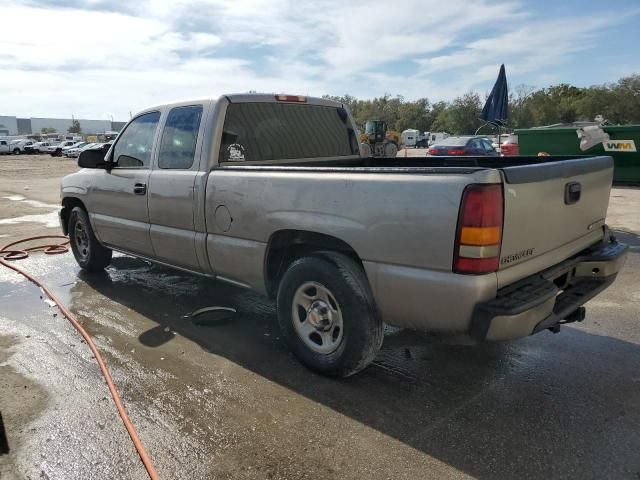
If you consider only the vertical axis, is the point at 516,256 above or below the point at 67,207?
above

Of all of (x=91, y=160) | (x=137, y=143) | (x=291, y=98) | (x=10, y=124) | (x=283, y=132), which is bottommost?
(x=91, y=160)

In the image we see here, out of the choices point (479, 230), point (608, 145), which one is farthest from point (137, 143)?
point (608, 145)

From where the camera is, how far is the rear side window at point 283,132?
411cm

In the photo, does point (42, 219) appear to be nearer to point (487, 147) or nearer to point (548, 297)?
point (548, 297)

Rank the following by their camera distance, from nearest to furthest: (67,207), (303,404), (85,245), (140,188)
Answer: (303,404) → (140,188) → (85,245) → (67,207)

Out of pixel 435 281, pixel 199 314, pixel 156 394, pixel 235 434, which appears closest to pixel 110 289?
pixel 199 314

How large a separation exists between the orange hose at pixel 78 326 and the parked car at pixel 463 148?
40.2 ft

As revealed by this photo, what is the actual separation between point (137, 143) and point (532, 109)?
73167 millimetres

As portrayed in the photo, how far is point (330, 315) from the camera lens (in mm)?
3271

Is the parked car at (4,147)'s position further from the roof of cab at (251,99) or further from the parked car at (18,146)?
the roof of cab at (251,99)

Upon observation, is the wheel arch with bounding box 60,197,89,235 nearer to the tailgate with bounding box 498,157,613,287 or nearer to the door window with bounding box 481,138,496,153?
the tailgate with bounding box 498,157,613,287

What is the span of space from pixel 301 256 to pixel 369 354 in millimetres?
895

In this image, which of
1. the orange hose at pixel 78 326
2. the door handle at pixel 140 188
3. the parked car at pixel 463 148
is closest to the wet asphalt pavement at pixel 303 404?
the orange hose at pixel 78 326

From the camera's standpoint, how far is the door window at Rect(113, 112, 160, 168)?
15.4 ft
